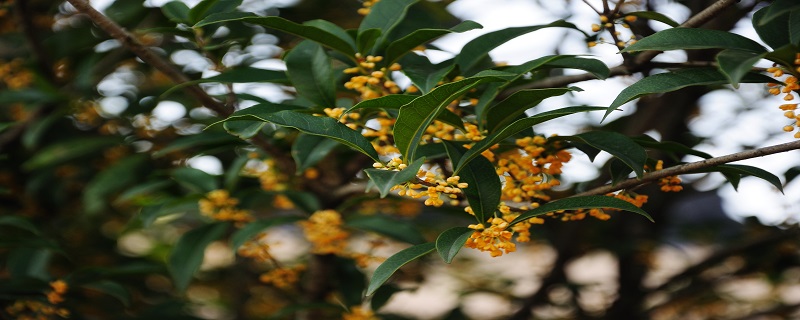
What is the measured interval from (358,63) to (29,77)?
4.42ft

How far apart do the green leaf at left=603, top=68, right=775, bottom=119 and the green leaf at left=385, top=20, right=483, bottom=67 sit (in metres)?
0.27

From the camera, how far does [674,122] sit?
201cm

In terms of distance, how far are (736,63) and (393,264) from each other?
48cm

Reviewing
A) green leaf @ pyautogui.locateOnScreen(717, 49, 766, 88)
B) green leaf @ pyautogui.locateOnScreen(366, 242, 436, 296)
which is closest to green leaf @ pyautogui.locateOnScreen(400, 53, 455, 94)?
green leaf @ pyautogui.locateOnScreen(366, 242, 436, 296)

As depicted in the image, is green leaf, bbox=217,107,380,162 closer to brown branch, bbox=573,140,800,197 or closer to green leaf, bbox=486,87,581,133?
green leaf, bbox=486,87,581,133

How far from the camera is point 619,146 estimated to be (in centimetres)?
102

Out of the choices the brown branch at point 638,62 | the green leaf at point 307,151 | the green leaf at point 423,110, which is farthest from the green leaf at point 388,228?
the green leaf at point 423,110

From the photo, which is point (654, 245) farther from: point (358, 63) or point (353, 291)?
point (358, 63)

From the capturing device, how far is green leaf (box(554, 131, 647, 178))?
972 millimetres

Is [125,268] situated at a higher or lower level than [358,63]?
lower

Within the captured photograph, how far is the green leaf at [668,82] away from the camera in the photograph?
839 mm

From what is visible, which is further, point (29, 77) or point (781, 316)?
point (781, 316)

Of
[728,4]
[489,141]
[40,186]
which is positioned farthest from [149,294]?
[728,4]

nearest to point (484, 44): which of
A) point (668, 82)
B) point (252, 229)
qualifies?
point (668, 82)
